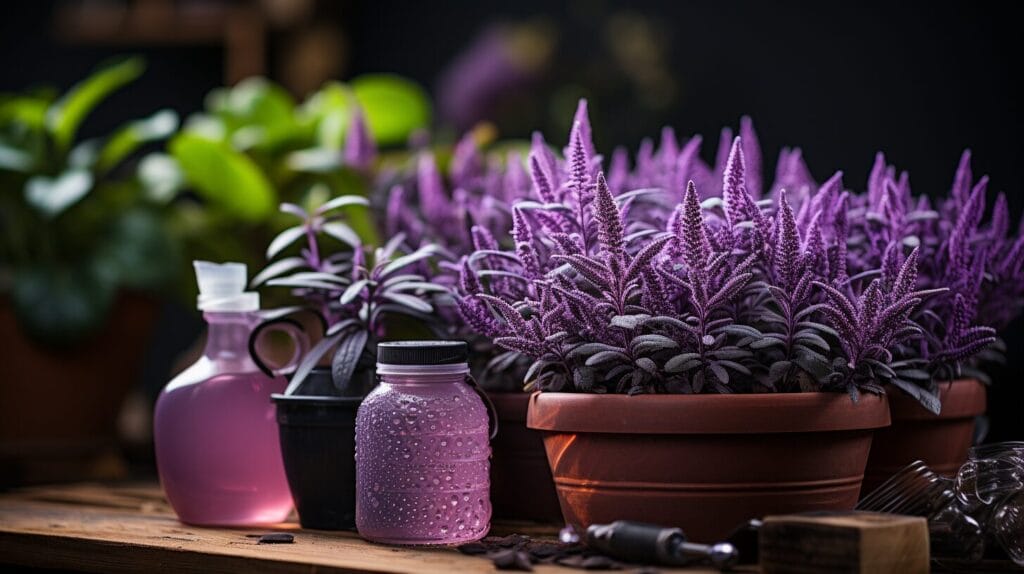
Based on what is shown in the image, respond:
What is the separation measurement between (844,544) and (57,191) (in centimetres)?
151

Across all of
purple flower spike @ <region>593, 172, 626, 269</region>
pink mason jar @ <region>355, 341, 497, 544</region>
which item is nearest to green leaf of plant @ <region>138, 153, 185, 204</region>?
pink mason jar @ <region>355, 341, 497, 544</region>

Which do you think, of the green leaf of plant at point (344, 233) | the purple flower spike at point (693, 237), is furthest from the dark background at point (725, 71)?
the green leaf of plant at point (344, 233)

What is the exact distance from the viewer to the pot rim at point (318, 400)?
111cm

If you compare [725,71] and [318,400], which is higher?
[725,71]

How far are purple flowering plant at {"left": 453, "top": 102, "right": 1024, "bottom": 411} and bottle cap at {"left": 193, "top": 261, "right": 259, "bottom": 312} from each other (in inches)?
10.2

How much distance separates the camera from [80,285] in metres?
1.91

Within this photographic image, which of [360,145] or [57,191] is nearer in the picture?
[360,145]

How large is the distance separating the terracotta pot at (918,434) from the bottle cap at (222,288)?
677 mm

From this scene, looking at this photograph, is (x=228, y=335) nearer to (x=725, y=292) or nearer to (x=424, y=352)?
(x=424, y=352)

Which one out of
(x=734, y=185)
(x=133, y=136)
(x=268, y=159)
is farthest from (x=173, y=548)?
(x=133, y=136)

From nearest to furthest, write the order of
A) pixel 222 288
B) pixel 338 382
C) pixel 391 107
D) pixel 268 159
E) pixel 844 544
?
1. pixel 844 544
2. pixel 338 382
3. pixel 222 288
4. pixel 268 159
5. pixel 391 107

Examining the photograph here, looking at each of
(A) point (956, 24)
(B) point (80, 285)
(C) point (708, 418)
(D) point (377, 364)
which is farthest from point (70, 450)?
(A) point (956, 24)

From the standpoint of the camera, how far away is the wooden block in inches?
31.9

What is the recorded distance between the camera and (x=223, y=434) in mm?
1182
